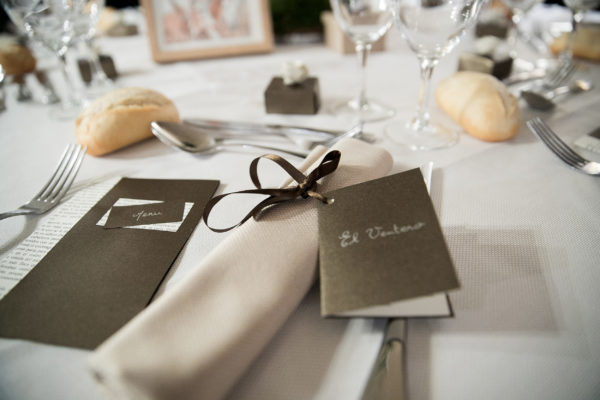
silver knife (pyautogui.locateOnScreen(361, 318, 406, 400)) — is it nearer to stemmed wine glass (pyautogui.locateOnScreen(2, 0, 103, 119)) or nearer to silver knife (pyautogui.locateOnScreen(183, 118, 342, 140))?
silver knife (pyautogui.locateOnScreen(183, 118, 342, 140))

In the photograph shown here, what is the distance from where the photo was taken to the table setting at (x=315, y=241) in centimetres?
30

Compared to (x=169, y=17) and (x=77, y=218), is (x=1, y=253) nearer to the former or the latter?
(x=77, y=218)

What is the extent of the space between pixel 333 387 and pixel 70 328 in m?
0.27

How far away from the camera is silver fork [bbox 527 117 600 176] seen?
1.85ft

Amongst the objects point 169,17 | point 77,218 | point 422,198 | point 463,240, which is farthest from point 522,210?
point 169,17

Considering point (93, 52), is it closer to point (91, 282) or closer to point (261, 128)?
point (261, 128)

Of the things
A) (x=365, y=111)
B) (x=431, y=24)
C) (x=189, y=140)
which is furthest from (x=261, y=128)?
(x=431, y=24)

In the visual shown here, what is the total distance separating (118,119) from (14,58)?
713 mm

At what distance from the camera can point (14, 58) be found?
3.46 feet

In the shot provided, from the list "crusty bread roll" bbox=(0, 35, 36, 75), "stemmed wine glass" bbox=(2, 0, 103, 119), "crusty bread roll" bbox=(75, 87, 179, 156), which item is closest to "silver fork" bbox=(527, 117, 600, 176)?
"crusty bread roll" bbox=(75, 87, 179, 156)

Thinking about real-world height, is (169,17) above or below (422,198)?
above

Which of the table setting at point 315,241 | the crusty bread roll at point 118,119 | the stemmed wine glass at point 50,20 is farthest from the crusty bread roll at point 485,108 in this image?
the stemmed wine glass at point 50,20

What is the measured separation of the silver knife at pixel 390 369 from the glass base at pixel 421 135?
1.40ft

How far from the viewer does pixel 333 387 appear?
11.9 inches
